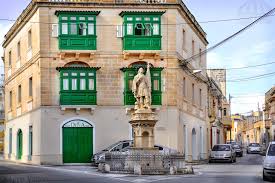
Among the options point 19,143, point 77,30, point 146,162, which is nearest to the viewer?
point 146,162

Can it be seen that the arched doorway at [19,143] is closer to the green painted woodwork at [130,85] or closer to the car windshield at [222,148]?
the green painted woodwork at [130,85]

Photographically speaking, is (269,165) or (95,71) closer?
(269,165)

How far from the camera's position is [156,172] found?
27.6 metres

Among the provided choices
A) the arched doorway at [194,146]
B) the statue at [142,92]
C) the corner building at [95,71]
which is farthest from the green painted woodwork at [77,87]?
the arched doorway at [194,146]

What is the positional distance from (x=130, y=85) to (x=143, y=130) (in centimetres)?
887

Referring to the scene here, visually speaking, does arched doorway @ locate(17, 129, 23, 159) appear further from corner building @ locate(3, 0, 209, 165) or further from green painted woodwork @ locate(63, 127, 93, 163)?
green painted woodwork @ locate(63, 127, 93, 163)

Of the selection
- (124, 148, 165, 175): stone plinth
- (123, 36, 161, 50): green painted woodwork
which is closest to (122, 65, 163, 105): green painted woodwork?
(123, 36, 161, 50): green painted woodwork

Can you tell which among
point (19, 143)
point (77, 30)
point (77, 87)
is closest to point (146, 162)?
point (77, 87)

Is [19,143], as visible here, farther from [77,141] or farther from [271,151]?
[271,151]

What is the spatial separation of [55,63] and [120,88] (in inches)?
183

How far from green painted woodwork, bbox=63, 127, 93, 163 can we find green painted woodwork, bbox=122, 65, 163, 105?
3.51 m

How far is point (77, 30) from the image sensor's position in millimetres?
37719

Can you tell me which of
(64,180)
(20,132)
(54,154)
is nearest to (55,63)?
(54,154)

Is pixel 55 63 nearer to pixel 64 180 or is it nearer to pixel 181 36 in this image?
Result: pixel 181 36
